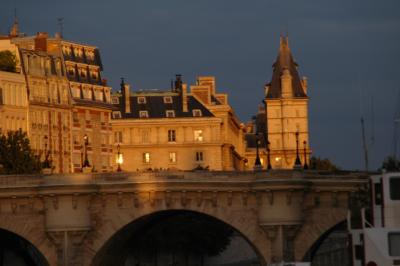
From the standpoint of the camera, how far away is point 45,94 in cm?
17000

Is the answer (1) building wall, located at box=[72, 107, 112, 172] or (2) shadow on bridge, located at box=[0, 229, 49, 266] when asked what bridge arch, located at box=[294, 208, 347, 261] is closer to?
(2) shadow on bridge, located at box=[0, 229, 49, 266]

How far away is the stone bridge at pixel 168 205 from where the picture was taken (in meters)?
105

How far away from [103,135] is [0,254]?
56.3 metres

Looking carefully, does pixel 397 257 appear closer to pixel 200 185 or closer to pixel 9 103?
pixel 200 185

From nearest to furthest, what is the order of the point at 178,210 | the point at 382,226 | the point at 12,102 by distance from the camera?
the point at 382,226, the point at 178,210, the point at 12,102

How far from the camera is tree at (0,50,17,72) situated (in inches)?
6462

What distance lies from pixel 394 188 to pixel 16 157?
70.1 meters

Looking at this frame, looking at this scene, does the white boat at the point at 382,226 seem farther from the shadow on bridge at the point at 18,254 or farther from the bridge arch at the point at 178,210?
the shadow on bridge at the point at 18,254

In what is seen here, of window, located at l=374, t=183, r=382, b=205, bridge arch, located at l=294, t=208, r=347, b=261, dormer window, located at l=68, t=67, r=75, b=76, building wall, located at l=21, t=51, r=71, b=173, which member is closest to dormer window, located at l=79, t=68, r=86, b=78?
dormer window, located at l=68, t=67, r=75, b=76

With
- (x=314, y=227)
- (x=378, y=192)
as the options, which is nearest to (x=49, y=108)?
(x=314, y=227)

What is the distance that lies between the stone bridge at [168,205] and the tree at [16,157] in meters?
29.5

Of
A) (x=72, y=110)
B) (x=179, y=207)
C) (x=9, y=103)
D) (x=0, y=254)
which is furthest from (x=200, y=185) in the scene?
(x=72, y=110)

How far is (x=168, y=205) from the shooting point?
351 feet

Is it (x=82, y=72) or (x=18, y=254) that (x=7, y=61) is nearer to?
(x=82, y=72)
